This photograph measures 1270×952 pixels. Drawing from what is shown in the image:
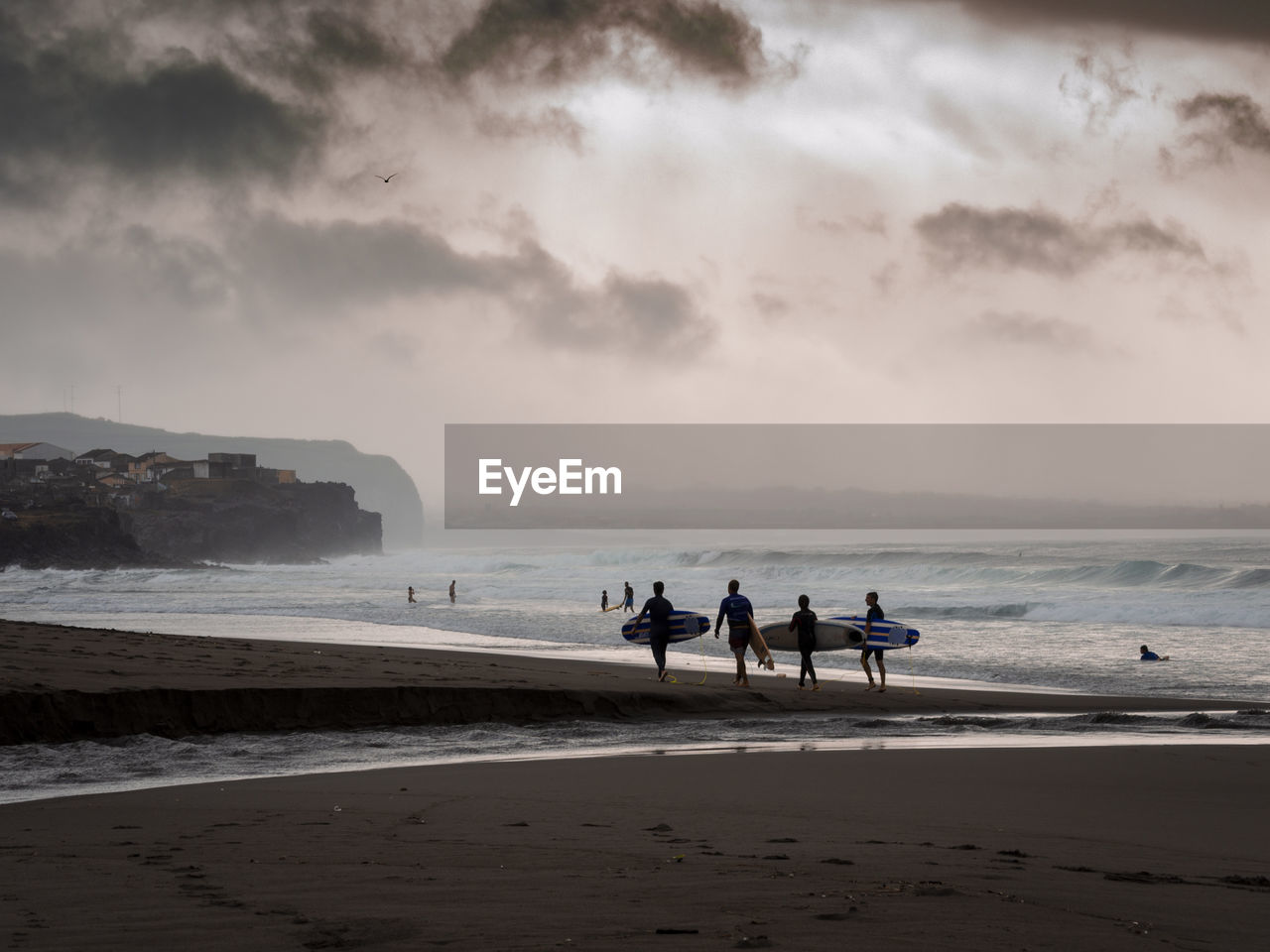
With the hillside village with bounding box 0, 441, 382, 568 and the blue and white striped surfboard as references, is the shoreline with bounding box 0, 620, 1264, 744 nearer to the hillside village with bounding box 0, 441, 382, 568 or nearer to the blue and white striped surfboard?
the blue and white striped surfboard

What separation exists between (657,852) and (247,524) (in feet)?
458

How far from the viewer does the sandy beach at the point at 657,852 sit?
416 centimetres

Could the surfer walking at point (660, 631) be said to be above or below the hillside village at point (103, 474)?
below

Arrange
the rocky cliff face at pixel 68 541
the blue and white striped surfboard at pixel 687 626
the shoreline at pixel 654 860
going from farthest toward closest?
1. the rocky cliff face at pixel 68 541
2. the blue and white striped surfboard at pixel 687 626
3. the shoreline at pixel 654 860

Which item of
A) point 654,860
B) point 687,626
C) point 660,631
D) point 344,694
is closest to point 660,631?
point 660,631

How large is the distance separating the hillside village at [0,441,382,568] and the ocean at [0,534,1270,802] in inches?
910

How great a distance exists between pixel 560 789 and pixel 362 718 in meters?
4.89

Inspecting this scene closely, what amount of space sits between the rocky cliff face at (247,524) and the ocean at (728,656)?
57.4 meters

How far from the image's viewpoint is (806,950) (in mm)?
3832

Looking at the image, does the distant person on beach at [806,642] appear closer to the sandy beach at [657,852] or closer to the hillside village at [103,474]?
the sandy beach at [657,852]

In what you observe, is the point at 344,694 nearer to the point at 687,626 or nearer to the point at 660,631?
the point at 660,631

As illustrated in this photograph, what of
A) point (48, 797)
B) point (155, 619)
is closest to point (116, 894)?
point (48, 797)

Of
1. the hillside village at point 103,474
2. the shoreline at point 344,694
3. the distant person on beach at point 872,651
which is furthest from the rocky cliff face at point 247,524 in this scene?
the distant person on beach at point 872,651

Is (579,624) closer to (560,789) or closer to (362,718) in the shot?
(362,718)
